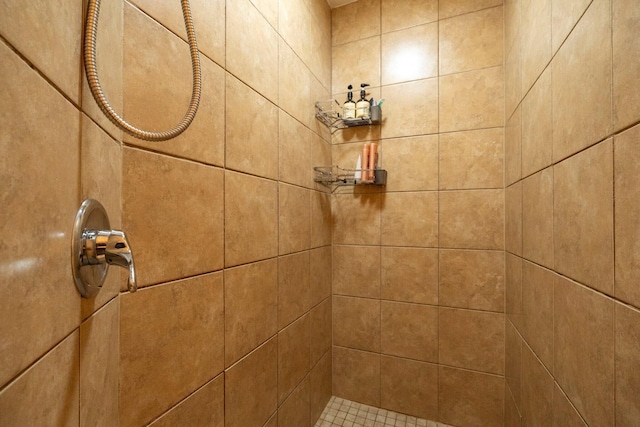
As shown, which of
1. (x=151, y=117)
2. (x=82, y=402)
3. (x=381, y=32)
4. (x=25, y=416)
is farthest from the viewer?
(x=381, y=32)

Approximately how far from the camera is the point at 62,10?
0.36 metres

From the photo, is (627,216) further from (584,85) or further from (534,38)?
(534,38)

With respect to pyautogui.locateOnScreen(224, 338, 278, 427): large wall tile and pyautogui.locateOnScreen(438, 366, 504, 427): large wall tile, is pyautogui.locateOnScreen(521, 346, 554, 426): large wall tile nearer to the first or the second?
pyautogui.locateOnScreen(438, 366, 504, 427): large wall tile

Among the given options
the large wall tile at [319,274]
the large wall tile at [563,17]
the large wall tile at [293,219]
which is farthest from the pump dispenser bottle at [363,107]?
the large wall tile at [563,17]

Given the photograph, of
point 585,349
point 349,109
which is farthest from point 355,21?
point 585,349

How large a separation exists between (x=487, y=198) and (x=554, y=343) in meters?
0.83

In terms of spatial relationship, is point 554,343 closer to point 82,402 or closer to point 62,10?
point 82,402

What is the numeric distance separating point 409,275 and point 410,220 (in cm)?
31

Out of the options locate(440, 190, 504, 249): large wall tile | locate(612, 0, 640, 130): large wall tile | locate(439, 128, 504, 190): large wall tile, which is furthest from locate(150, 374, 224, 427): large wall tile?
locate(439, 128, 504, 190): large wall tile

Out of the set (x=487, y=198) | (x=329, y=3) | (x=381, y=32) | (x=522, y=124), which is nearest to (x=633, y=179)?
(x=522, y=124)

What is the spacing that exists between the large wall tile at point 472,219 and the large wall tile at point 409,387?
27.3 inches

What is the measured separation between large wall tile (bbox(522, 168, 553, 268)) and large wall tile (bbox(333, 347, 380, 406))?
104 cm

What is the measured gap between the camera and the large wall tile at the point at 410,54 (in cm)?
158

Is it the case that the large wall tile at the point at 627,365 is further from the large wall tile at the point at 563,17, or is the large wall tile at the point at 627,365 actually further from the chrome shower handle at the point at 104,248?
the chrome shower handle at the point at 104,248
